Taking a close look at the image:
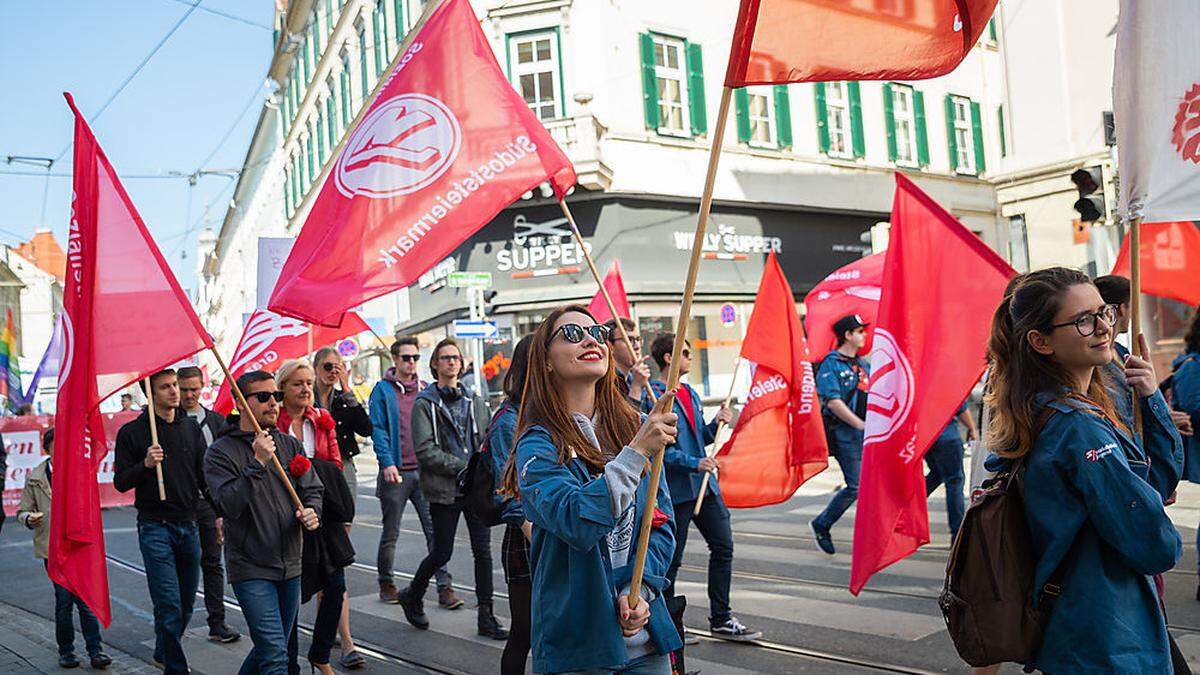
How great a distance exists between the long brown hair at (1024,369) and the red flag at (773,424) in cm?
518

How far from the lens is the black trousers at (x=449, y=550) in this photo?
7.09 metres

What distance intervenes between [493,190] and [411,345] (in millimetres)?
2727

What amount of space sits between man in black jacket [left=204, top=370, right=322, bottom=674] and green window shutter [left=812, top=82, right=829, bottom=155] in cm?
2315

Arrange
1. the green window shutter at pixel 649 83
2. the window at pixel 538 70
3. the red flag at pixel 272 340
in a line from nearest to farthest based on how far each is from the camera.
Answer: the red flag at pixel 272 340 < the window at pixel 538 70 < the green window shutter at pixel 649 83

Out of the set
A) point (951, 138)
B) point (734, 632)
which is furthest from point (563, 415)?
point (951, 138)

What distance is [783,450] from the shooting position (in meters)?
8.43

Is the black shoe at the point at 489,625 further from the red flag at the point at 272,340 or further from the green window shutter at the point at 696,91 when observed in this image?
the green window shutter at the point at 696,91

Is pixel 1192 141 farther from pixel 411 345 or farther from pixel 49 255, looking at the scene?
pixel 49 255

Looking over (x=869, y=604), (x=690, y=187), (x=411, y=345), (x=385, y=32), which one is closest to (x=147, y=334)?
(x=411, y=345)

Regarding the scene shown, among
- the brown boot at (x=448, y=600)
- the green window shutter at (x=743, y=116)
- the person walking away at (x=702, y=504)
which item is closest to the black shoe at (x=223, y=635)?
the brown boot at (x=448, y=600)

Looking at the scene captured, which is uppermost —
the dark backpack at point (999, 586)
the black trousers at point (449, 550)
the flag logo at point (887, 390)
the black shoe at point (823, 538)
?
the flag logo at point (887, 390)

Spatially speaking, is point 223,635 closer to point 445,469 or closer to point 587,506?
point 445,469

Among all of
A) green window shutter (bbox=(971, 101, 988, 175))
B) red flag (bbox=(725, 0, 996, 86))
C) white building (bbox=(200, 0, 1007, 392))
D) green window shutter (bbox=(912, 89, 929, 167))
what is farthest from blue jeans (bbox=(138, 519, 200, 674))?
green window shutter (bbox=(971, 101, 988, 175))

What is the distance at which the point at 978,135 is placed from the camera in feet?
102
